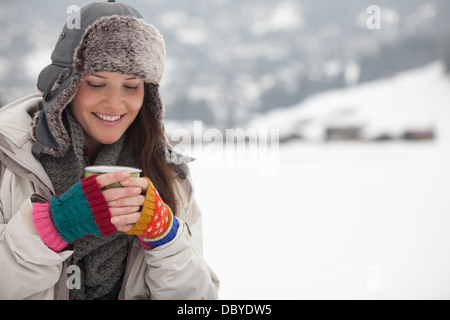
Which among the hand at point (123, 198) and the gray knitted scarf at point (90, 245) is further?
→ the gray knitted scarf at point (90, 245)

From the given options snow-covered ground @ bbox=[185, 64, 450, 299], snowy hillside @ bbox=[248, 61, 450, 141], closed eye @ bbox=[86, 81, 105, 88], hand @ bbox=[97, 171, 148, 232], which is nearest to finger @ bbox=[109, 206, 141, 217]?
hand @ bbox=[97, 171, 148, 232]

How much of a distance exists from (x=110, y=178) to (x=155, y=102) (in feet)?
1.52

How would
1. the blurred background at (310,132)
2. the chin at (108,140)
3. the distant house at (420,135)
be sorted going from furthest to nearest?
the distant house at (420,135) < the blurred background at (310,132) < the chin at (108,140)

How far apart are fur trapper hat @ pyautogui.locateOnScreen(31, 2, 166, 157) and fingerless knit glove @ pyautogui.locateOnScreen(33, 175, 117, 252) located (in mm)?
223

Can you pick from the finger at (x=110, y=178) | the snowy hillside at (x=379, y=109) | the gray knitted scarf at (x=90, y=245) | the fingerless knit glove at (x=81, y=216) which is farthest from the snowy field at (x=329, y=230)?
the snowy hillside at (x=379, y=109)

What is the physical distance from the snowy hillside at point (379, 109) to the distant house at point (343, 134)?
126 mm

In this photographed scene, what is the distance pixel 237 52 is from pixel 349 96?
315 inches

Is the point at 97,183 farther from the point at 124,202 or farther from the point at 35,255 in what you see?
the point at 35,255

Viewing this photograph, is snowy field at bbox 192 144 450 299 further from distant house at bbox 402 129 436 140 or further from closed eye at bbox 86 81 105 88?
distant house at bbox 402 129 436 140

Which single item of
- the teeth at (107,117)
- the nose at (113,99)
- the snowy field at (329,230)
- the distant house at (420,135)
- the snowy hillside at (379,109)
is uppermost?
the snowy hillside at (379,109)

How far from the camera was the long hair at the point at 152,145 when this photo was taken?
117 centimetres

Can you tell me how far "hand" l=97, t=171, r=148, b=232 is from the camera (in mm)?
798

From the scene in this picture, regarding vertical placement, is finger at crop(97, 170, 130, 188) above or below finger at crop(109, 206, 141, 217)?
above

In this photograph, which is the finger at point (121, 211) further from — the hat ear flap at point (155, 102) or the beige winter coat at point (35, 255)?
the hat ear flap at point (155, 102)
